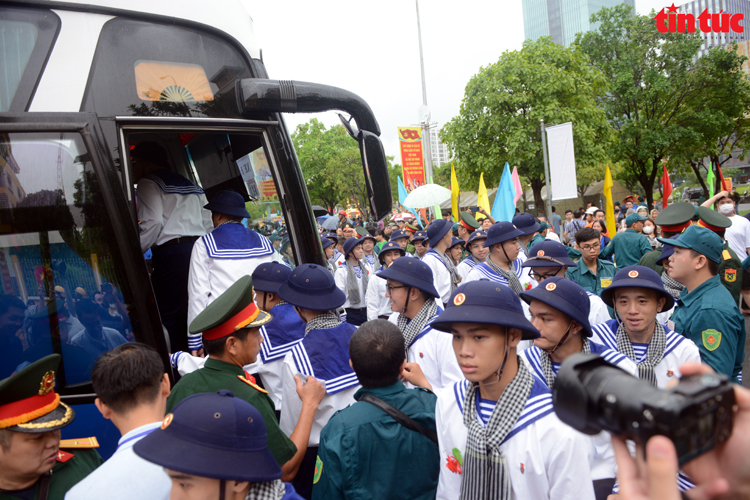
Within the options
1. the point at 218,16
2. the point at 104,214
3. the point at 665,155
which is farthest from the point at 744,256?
the point at 665,155

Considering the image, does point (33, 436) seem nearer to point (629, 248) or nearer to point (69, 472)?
point (69, 472)

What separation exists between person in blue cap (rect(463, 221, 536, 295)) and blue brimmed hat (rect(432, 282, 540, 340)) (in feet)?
10.7

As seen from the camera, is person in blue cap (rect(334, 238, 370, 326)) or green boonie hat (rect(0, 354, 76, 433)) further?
person in blue cap (rect(334, 238, 370, 326))

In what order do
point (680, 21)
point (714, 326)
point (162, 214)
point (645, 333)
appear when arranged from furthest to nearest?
point (680, 21) < point (162, 214) < point (714, 326) < point (645, 333)

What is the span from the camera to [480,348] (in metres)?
2.18

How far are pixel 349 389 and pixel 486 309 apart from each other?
1231mm

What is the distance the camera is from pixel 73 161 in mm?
2779

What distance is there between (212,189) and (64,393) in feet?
8.60

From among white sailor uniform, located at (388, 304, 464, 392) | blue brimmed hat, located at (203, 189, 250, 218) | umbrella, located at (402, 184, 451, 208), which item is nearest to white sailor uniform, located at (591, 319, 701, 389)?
white sailor uniform, located at (388, 304, 464, 392)

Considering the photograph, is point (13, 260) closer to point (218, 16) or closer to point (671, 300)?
point (218, 16)

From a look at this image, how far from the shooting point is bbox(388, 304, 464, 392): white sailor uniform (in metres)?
3.38

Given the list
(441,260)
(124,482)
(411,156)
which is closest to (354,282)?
(441,260)

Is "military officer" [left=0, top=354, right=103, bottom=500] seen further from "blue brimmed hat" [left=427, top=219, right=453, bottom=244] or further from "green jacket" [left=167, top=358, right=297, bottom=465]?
"blue brimmed hat" [left=427, top=219, right=453, bottom=244]

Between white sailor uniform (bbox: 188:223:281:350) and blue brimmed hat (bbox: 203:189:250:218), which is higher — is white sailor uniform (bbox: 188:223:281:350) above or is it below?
below
